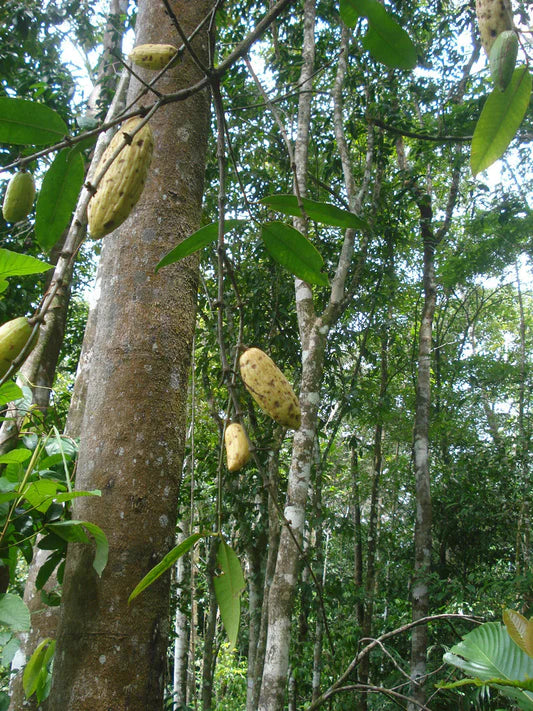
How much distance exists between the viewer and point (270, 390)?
445mm

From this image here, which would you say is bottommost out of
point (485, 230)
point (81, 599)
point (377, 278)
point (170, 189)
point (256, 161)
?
point (81, 599)

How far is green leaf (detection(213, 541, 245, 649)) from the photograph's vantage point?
0.46 metres

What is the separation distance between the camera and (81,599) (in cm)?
62

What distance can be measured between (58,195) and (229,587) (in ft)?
1.19

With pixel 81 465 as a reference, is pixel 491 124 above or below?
above

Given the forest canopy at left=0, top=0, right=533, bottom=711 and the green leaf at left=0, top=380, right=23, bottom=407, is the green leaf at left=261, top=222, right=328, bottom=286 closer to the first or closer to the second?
the forest canopy at left=0, top=0, right=533, bottom=711

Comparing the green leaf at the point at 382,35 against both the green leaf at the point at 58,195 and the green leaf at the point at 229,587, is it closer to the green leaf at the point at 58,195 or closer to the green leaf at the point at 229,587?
the green leaf at the point at 58,195

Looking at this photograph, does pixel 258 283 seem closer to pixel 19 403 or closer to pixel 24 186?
pixel 19 403

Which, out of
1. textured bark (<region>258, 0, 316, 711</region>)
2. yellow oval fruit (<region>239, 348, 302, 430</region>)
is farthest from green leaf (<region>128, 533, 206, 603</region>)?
textured bark (<region>258, 0, 316, 711</region>)

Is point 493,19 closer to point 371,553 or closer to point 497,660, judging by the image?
point 497,660

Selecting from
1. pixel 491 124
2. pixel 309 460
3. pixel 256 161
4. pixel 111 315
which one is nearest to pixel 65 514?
pixel 111 315

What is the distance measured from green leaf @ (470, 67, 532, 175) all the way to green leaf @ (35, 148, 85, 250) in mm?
320

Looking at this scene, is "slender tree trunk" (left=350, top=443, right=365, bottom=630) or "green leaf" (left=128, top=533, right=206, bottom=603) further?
"slender tree trunk" (left=350, top=443, right=365, bottom=630)

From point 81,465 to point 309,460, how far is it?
5.99ft
